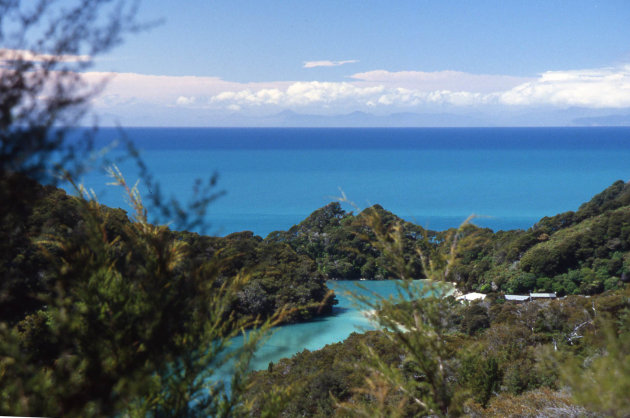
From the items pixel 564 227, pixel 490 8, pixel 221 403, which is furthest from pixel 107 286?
pixel 564 227

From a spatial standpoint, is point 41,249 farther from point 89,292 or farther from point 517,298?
point 517,298

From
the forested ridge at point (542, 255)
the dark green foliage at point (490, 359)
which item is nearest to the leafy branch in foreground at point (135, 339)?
the dark green foliage at point (490, 359)

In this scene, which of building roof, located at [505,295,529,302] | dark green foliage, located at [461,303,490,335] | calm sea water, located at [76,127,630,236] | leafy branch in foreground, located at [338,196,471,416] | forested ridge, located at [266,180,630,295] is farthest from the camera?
calm sea water, located at [76,127,630,236]

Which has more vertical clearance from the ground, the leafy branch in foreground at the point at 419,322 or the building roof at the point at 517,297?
the leafy branch in foreground at the point at 419,322

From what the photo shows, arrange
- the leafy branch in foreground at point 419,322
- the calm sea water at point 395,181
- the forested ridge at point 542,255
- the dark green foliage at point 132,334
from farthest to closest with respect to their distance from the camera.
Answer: the calm sea water at point 395,181 → the forested ridge at point 542,255 → the leafy branch in foreground at point 419,322 → the dark green foliage at point 132,334

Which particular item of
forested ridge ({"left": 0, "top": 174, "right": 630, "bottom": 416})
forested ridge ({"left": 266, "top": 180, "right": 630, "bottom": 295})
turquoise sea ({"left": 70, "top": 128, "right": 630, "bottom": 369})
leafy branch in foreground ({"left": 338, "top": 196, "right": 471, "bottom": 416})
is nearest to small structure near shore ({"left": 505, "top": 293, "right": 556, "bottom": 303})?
forested ridge ({"left": 266, "top": 180, "right": 630, "bottom": 295})

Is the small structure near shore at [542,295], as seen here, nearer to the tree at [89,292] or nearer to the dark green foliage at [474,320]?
the dark green foliage at [474,320]

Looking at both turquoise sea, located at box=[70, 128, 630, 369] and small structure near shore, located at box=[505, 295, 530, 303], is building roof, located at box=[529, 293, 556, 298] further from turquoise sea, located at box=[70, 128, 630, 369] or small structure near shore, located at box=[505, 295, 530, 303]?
turquoise sea, located at box=[70, 128, 630, 369]

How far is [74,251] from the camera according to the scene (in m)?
2.28

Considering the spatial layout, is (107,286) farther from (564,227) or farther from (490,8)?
(564,227)

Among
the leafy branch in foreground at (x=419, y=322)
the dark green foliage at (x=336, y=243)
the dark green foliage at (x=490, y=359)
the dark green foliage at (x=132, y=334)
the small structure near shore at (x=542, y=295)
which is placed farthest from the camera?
the dark green foliage at (x=336, y=243)

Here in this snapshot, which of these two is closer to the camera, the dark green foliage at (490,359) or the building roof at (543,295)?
the dark green foliage at (490,359)

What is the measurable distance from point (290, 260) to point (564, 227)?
865 cm

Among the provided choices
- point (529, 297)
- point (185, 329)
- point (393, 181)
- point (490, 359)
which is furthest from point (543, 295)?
point (393, 181)
